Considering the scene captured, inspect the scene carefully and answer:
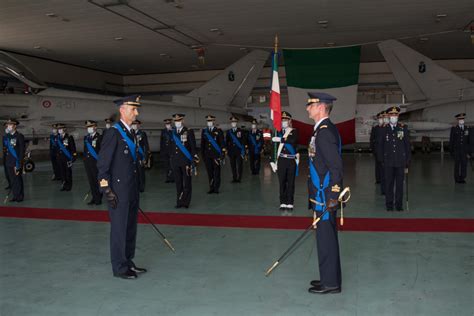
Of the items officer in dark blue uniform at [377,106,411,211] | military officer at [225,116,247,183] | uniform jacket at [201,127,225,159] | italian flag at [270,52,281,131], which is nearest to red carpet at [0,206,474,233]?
officer in dark blue uniform at [377,106,411,211]

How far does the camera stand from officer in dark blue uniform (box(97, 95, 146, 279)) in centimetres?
405

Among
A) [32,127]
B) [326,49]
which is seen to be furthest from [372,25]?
[32,127]

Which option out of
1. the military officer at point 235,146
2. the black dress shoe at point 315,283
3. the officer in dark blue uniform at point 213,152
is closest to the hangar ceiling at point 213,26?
the military officer at point 235,146

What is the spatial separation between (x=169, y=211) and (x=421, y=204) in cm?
459

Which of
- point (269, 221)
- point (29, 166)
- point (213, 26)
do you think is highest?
point (213, 26)

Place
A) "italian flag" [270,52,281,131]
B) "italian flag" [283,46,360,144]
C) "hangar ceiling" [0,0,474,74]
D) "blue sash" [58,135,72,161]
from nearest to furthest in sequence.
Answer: "italian flag" [270,52,281,131] < "blue sash" [58,135,72,161] < "hangar ceiling" [0,0,474,74] < "italian flag" [283,46,360,144]

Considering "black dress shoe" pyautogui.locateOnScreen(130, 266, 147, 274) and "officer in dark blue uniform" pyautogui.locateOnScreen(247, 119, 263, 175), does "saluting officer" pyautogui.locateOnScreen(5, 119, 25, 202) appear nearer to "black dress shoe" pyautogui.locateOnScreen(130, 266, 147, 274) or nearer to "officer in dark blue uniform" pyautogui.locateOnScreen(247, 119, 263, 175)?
"black dress shoe" pyautogui.locateOnScreen(130, 266, 147, 274)

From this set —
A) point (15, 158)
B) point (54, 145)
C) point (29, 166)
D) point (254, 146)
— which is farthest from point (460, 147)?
point (29, 166)

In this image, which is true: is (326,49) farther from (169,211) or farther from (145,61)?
(169,211)

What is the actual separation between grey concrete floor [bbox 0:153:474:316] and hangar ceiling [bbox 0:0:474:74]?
6497mm

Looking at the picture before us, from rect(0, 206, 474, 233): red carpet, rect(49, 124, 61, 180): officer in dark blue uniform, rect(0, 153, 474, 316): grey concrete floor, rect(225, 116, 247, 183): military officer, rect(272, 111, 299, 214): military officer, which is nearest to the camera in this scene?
rect(0, 153, 474, 316): grey concrete floor

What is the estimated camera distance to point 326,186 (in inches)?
145

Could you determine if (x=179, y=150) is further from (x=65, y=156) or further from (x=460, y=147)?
(x=460, y=147)

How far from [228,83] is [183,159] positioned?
33.1ft
